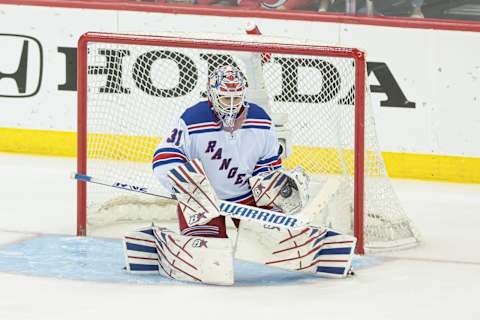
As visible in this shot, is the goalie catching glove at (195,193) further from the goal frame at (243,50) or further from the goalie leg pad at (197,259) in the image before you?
the goal frame at (243,50)

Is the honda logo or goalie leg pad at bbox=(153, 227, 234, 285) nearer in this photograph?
goalie leg pad at bbox=(153, 227, 234, 285)

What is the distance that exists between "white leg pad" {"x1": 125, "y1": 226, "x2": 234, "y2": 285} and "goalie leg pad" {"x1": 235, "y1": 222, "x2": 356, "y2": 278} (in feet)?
1.12

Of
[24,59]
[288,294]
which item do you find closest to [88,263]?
[288,294]

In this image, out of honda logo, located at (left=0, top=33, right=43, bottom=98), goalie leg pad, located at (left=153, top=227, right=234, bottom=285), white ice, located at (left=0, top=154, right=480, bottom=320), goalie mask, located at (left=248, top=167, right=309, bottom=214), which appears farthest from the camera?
honda logo, located at (left=0, top=33, right=43, bottom=98)

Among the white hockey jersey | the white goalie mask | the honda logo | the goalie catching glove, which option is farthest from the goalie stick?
the honda logo

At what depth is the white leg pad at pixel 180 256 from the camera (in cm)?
462

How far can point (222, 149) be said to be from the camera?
4988 mm

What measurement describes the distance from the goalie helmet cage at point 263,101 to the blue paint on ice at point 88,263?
23 cm

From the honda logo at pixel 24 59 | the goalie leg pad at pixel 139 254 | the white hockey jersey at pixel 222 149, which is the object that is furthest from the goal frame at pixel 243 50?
the honda logo at pixel 24 59

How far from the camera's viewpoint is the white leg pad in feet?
15.2

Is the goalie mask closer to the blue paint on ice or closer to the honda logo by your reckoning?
the blue paint on ice

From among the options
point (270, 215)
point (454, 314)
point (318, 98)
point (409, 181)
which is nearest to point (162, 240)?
point (270, 215)

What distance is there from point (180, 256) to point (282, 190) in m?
0.51

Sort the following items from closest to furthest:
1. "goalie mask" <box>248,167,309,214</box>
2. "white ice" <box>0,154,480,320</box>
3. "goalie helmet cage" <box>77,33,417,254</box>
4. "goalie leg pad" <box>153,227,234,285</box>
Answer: "white ice" <box>0,154,480,320</box> < "goalie leg pad" <box>153,227,234,285</box> < "goalie mask" <box>248,167,309,214</box> < "goalie helmet cage" <box>77,33,417,254</box>
